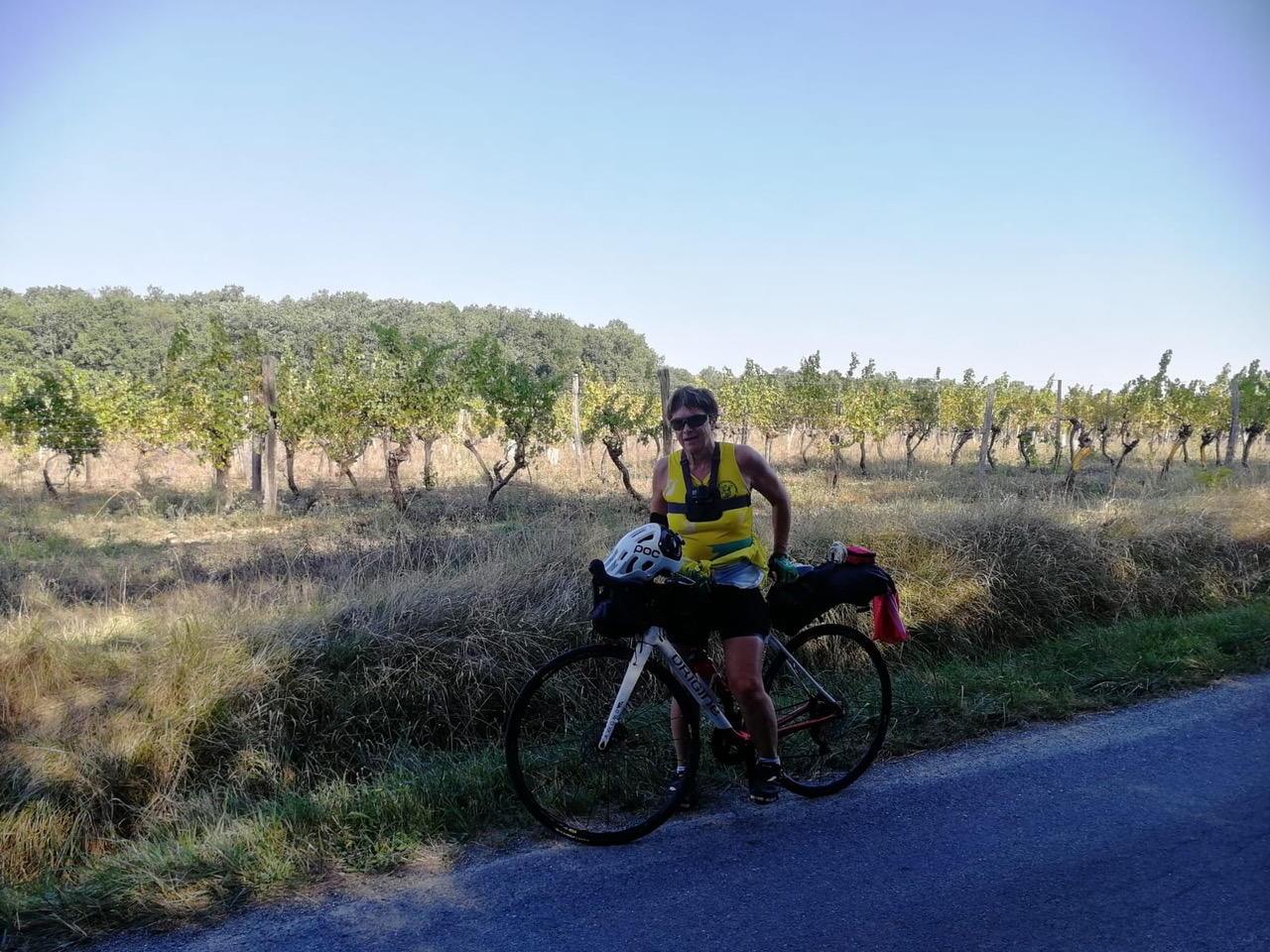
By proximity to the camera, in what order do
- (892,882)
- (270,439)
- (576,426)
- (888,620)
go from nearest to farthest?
1. (892,882)
2. (888,620)
3. (270,439)
4. (576,426)

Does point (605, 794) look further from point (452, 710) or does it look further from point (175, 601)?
point (175, 601)

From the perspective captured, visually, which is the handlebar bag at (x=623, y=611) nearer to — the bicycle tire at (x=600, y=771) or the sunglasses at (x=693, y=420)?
the bicycle tire at (x=600, y=771)

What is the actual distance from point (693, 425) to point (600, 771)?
1.68 m

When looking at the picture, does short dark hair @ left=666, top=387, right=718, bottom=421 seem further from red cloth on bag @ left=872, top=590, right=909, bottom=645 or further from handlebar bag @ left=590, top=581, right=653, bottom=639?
red cloth on bag @ left=872, top=590, right=909, bottom=645

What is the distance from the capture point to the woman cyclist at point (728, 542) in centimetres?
353

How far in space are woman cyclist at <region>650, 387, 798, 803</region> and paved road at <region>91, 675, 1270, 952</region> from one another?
422 mm

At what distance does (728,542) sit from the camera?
3635mm

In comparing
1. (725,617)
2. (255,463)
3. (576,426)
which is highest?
(576,426)

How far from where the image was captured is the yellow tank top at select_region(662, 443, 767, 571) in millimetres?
3594

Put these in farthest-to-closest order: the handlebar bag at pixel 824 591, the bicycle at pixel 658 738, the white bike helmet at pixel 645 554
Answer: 1. the handlebar bag at pixel 824 591
2. the bicycle at pixel 658 738
3. the white bike helmet at pixel 645 554

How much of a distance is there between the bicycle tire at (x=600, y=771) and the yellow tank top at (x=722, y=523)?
57cm

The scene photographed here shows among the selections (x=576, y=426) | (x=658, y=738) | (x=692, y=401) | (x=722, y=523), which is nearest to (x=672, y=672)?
(x=658, y=738)

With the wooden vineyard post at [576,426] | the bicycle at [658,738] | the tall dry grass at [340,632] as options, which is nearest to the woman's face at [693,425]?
the bicycle at [658,738]

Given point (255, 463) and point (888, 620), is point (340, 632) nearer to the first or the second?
point (888, 620)
